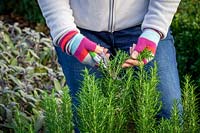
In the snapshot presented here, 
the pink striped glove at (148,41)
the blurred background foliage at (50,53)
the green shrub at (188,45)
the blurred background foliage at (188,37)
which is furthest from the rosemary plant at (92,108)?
the green shrub at (188,45)

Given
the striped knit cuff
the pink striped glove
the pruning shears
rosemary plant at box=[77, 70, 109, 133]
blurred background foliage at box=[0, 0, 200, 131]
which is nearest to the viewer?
rosemary plant at box=[77, 70, 109, 133]

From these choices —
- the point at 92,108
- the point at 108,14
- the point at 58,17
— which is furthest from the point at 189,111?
the point at 58,17

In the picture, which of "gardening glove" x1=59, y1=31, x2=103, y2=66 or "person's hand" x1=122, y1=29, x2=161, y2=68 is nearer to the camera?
"person's hand" x1=122, y1=29, x2=161, y2=68

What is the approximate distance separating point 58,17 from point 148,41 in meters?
0.45

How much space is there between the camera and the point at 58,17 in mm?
2979

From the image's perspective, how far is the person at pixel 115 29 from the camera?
2.91 meters

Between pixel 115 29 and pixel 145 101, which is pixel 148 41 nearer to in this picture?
pixel 115 29

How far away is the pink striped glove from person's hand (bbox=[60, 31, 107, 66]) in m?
0.16

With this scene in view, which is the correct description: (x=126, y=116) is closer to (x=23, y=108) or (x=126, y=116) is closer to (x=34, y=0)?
(x=23, y=108)

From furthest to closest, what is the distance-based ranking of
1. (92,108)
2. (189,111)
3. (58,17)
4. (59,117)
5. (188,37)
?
(188,37) < (58,17) < (59,117) < (189,111) < (92,108)

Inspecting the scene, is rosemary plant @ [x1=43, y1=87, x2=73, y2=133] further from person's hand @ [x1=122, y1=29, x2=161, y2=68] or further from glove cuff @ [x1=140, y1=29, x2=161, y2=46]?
glove cuff @ [x1=140, y1=29, x2=161, y2=46]

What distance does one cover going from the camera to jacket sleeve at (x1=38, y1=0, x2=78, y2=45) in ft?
9.62

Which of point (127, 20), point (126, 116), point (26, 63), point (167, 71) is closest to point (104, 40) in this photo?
point (127, 20)

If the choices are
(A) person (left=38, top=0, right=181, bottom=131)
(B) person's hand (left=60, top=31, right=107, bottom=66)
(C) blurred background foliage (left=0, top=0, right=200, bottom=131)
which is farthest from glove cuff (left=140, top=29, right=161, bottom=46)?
(C) blurred background foliage (left=0, top=0, right=200, bottom=131)
